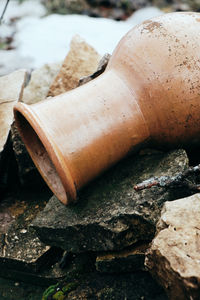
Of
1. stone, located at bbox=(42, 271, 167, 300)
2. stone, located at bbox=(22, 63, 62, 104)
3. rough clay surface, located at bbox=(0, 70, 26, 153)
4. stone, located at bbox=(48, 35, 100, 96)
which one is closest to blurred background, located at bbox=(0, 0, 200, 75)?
stone, located at bbox=(22, 63, 62, 104)

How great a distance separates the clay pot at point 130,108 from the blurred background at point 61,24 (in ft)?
3.87

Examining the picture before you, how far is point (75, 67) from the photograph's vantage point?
2.23m

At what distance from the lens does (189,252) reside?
1037mm

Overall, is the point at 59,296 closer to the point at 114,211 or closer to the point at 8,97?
the point at 114,211

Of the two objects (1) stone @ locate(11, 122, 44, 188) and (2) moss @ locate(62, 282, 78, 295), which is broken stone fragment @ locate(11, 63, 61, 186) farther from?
(2) moss @ locate(62, 282, 78, 295)

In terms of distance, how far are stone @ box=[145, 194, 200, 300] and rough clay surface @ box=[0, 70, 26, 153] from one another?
3.66ft

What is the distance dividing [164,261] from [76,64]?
156 cm

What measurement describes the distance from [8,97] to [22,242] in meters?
0.94

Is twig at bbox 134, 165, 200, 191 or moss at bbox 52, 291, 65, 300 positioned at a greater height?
twig at bbox 134, 165, 200, 191

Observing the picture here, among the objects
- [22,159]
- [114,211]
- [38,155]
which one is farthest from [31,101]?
[114,211]

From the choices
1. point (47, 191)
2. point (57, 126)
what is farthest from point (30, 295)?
point (57, 126)

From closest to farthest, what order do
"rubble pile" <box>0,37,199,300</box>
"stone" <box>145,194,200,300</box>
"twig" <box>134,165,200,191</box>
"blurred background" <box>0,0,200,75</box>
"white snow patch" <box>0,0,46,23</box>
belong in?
"stone" <box>145,194,200,300</box>
"rubble pile" <box>0,37,199,300</box>
"twig" <box>134,165,200,191</box>
"blurred background" <box>0,0,200,75</box>
"white snow patch" <box>0,0,46,23</box>

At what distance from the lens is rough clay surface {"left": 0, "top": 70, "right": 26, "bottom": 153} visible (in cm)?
198

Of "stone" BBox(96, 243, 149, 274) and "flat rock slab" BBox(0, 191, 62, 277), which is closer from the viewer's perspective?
"stone" BBox(96, 243, 149, 274)
